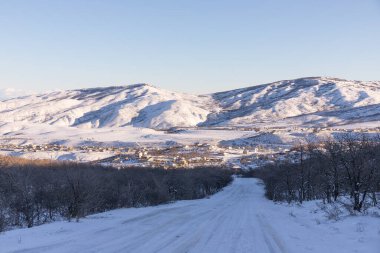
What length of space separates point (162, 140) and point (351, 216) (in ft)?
518

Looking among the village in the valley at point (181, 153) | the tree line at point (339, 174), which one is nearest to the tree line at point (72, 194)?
the tree line at point (339, 174)

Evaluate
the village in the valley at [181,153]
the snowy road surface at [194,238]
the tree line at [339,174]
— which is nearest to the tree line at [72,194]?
the snowy road surface at [194,238]

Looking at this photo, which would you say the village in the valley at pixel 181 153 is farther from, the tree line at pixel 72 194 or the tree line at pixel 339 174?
the tree line at pixel 339 174

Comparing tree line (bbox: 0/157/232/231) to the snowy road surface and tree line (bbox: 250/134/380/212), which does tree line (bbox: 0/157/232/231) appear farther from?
tree line (bbox: 250/134/380/212)

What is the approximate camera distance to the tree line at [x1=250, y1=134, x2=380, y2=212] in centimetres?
2462

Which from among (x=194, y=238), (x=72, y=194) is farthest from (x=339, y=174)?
(x=194, y=238)

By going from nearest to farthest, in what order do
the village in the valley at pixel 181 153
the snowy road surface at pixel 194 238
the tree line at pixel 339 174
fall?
the snowy road surface at pixel 194 238, the tree line at pixel 339 174, the village in the valley at pixel 181 153

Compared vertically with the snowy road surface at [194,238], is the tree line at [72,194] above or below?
below

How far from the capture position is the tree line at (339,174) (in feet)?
80.8

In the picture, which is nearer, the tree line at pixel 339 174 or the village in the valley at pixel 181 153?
the tree line at pixel 339 174

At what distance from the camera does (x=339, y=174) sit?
36.1 meters

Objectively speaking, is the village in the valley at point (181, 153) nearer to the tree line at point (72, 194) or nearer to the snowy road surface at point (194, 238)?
the tree line at point (72, 194)

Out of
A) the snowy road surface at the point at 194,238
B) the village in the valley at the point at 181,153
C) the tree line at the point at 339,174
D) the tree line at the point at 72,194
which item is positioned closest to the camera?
the snowy road surface at the point at 194,238

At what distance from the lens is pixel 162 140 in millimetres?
177625
